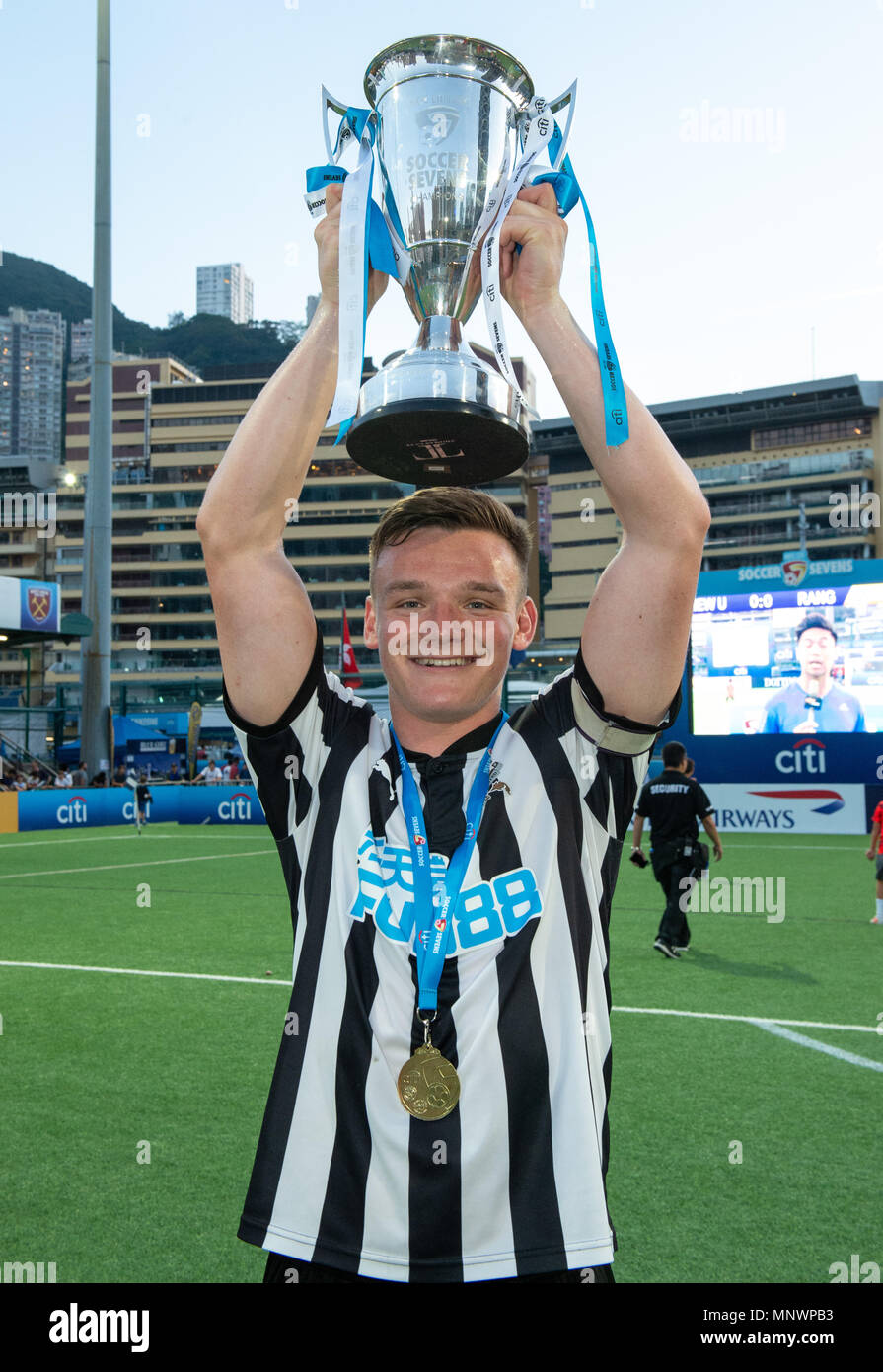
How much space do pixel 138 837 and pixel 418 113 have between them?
20.0 metres

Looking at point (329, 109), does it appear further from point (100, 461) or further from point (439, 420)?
point (100, 461)

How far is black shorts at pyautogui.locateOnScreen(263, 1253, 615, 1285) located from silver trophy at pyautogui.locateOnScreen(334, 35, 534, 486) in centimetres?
133

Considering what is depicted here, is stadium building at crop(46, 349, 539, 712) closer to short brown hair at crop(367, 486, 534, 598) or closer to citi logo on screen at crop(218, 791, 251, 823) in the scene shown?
citi logo on screen at crop(218, 791, 251, 823)

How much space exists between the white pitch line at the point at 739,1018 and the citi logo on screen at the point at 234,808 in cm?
1875

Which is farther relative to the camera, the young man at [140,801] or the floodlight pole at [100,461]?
the floodlight pole at [100,461]

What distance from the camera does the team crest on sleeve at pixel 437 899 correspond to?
5.56ft

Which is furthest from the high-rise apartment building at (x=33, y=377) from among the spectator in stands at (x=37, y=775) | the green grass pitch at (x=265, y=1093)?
the green grass pitch at (x=265, y=1093)

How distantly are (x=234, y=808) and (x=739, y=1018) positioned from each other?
19.3 m

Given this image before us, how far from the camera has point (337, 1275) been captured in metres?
1.60

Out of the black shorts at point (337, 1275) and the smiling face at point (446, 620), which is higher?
the smiling face at point (446, 620)

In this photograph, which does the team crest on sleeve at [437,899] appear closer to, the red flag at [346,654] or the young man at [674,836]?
the young man at [674,836]

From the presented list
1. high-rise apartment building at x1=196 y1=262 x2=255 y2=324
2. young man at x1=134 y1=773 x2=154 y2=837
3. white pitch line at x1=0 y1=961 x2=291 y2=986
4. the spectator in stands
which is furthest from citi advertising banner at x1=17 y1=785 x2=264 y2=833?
high-rise apartment building at x1=196 y1=262 x2=255 y2=324
